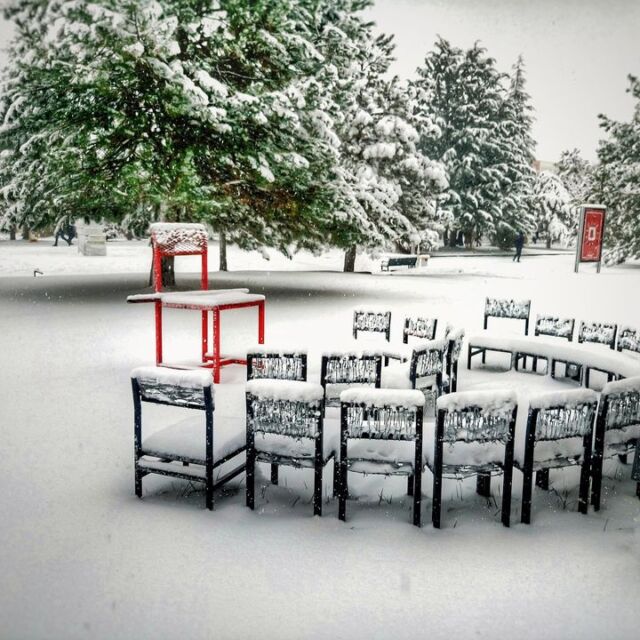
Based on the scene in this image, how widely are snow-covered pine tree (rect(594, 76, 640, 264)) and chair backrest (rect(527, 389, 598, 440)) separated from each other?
25.4 m

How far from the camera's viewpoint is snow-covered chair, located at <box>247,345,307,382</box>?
5.13 m

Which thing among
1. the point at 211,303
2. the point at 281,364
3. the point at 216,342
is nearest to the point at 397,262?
the point at 216,342

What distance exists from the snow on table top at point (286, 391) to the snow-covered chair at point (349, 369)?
1643 millimetres

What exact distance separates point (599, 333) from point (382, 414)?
4.92 m

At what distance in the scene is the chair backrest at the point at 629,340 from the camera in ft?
22.5

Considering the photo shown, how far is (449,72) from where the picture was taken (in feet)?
108

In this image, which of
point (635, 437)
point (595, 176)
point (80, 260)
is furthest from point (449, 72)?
point (635, 437)

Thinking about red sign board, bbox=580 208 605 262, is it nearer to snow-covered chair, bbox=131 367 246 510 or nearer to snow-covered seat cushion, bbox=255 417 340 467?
snow-covered seat cushion, bbox=255 417 340 467

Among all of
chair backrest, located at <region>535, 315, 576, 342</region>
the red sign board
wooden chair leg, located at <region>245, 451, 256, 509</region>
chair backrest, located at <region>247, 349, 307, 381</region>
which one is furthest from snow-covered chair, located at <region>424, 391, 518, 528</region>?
the red sign board

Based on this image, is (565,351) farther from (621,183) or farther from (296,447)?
(621,183)

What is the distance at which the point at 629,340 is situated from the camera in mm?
6941

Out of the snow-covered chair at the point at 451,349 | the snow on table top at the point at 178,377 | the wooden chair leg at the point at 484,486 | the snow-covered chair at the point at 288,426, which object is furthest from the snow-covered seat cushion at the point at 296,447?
the snow-covered chair at the point at 451,349

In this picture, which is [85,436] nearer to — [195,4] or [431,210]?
[195,4]

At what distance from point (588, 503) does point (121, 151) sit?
11469 millimetres
